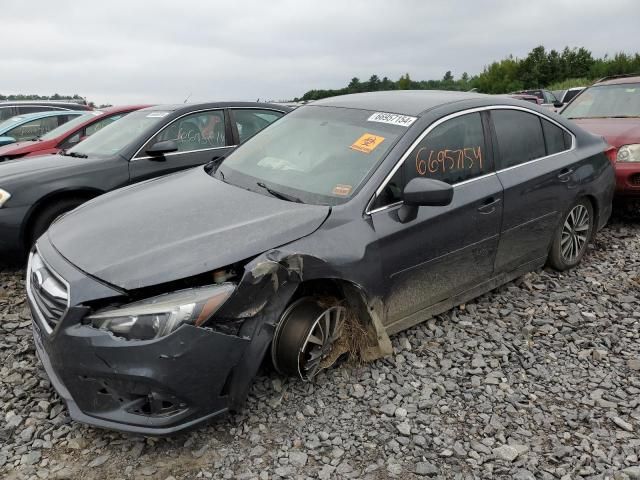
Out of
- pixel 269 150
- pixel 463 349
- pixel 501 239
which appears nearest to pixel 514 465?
pixel 463 349

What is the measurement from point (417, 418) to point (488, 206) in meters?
1.56

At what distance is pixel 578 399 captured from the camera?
3.10m

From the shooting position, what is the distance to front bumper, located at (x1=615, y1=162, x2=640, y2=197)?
18.7 feet

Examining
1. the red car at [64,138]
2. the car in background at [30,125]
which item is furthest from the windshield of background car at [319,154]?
the car in background at [30,125]

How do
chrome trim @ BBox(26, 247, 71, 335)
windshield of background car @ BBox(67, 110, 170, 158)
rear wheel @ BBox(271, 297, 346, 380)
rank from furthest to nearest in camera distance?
windshield of background car @ BBox(67, 110, 170, 158) → rear wheel @ BBox(271, 297, 346, 380) → chrome trim @ BBox(26, 247, 71, 335)

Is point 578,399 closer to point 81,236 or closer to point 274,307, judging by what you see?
point 274,307

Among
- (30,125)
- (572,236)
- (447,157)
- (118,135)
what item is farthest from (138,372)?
(30,125)

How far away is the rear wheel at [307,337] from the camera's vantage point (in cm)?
289

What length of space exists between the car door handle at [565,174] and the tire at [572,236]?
0.28m

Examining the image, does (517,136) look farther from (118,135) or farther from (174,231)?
(118,135)

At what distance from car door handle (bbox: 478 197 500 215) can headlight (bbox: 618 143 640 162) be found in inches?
114

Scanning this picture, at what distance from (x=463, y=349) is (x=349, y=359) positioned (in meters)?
0.81

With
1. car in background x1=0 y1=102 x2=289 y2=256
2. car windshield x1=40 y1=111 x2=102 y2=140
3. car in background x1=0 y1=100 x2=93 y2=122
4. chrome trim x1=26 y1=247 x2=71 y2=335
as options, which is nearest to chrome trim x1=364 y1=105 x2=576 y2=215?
car in background x1=0 y1=102 x2=289 y2=256

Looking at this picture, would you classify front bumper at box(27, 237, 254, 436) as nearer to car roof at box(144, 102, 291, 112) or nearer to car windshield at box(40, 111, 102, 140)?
car roof at box(144, 102, 291, 112)
